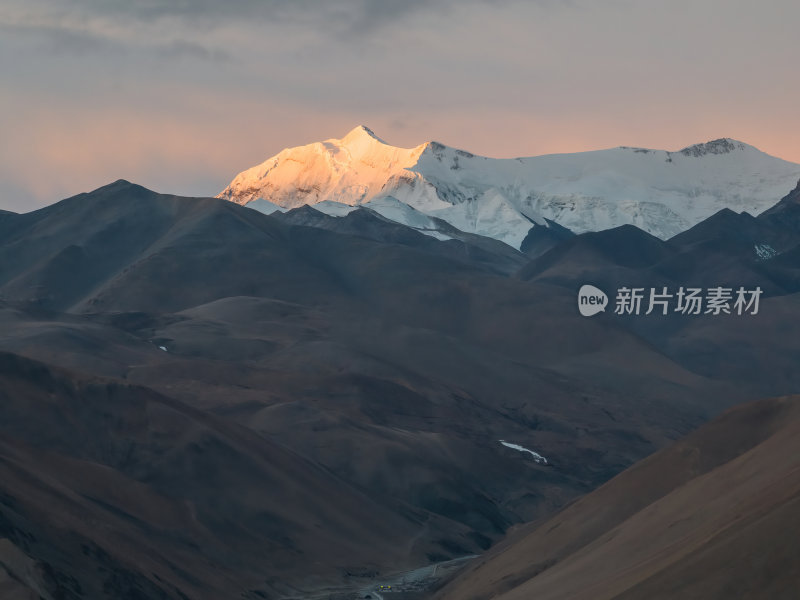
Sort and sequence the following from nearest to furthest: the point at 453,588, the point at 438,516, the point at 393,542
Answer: the point at 453,588, the point at 393,542, the point at 438,516

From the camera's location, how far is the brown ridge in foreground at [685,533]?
160ft

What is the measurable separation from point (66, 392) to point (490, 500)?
43657mm

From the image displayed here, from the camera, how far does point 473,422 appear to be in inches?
7210

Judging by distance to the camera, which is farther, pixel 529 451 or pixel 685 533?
pixel 529 451

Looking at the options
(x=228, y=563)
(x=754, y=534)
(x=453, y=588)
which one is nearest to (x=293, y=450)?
(x=228, y=563)

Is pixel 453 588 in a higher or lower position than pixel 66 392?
lower

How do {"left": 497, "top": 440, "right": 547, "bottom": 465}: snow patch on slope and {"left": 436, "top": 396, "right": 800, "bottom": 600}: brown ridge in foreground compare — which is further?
{"left": 497, "top": 440, "right": 547, "bottom": 465}: snow patch on slope

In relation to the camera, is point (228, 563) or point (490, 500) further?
point (490, 500)

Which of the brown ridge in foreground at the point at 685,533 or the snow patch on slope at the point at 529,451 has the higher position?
the brown ridge in foreground at the point at 685,533

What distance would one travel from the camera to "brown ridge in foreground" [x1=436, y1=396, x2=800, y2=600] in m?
48.7

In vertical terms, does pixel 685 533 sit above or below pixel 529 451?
above

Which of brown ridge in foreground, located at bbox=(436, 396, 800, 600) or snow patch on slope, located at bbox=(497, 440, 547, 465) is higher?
brown ridge in foreground, located at bbox=(436, 396, 800, 600)

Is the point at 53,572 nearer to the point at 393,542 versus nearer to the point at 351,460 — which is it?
the point at 393,542

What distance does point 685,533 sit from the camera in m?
64.8
